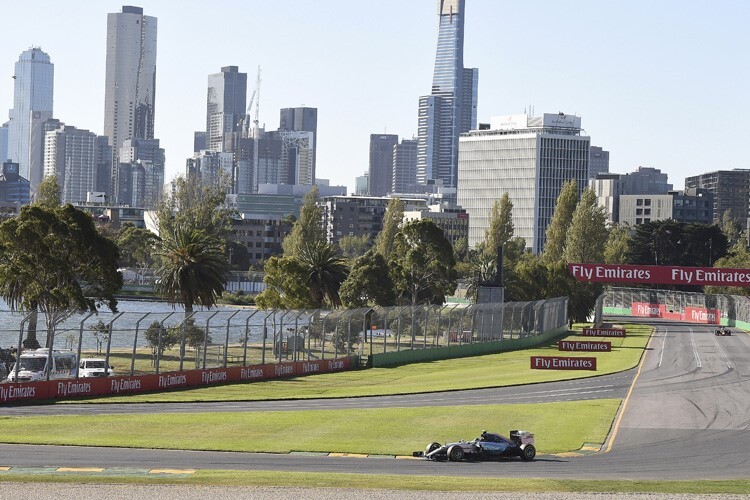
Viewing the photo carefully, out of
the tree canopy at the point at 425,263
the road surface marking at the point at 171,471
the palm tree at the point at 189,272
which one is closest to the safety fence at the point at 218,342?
the palm tree at the point at 189,272

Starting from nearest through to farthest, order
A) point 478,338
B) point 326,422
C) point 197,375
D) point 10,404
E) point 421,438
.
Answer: point 421,438 < point 326,422 < point 10,404 < point 197,375 < point 478,338

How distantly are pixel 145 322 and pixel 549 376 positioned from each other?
28550mm

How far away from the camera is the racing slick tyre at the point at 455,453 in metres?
43.3

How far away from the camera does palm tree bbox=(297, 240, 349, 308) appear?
120 m

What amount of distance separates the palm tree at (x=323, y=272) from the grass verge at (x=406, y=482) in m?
80.4

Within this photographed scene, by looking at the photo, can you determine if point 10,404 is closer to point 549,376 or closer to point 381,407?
point 381,407

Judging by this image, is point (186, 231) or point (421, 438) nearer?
point (421, 438)

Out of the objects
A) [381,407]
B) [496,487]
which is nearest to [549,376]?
[381,407]

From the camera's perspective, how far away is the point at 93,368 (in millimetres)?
63562

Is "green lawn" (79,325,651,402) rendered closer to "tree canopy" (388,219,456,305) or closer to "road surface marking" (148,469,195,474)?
"road surface marking" (148,469,195,474)

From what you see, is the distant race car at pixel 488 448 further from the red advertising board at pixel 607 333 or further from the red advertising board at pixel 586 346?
the red advertising board at pixel 607 333

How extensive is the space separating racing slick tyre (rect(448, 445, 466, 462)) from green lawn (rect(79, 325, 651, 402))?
21044 millimetres

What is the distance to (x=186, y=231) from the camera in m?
97.9

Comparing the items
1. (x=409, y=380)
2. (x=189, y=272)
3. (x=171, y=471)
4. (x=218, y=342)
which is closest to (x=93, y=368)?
(x=218, y=342)
